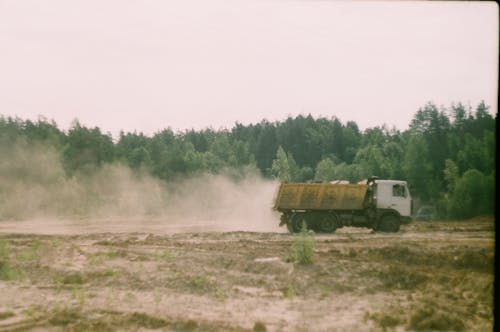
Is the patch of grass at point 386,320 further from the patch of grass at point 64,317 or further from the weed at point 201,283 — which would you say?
the patch of grass at point 64,317

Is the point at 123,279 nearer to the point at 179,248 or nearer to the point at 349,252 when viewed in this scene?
the point at 179,248

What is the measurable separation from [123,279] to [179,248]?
5.78 meters

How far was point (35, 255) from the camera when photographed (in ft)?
58.2

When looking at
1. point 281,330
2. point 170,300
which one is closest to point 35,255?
point 170,300

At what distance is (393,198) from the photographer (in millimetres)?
26703

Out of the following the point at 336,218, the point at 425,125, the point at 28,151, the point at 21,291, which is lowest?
the point at 21,291

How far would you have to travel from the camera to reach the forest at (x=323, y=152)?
60.2m

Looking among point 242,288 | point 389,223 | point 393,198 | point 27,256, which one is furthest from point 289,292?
point 393,198

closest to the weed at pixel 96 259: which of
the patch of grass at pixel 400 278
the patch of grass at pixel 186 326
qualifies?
the patch of grass at pixel 186 326

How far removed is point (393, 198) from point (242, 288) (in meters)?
15.7

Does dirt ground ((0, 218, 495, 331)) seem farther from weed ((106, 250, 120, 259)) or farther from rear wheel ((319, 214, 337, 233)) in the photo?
rear wheel ((319, 214, 337, 233))

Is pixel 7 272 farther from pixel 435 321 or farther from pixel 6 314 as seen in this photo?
pixel 435 321

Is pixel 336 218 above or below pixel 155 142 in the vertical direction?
below

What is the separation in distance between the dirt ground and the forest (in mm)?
24668
